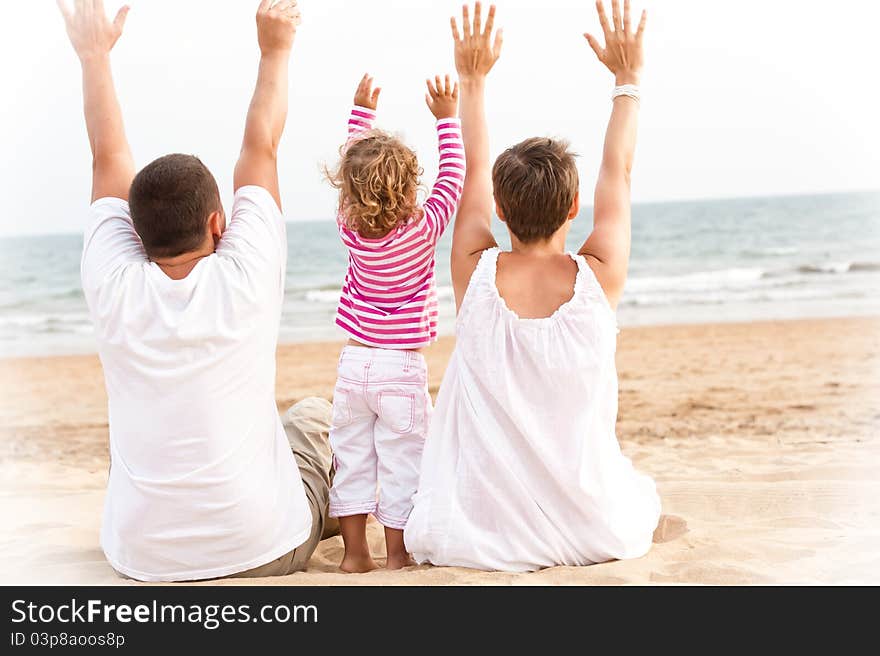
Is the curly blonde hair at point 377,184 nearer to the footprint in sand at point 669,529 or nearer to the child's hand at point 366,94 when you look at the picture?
the child's hand at point 366,94

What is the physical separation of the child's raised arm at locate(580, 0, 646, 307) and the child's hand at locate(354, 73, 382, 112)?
2.78ft

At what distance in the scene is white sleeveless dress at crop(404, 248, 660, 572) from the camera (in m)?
3.06

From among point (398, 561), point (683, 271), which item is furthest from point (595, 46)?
point (683, 271)

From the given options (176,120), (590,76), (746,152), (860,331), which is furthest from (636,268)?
(746,152)

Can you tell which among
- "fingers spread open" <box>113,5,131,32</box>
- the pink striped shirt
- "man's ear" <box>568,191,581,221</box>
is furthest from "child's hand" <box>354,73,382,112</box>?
"man's ear" <box>568,191,581,221</box>

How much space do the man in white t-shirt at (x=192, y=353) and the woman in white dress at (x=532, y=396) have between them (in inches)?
22.9

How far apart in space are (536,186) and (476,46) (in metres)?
0.71

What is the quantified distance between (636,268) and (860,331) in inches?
357

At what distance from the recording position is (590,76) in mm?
23094

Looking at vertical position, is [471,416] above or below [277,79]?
below

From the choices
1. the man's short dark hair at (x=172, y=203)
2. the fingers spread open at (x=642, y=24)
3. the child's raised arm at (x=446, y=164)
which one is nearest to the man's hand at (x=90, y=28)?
the man's short dark hair at (x=172, y=203)

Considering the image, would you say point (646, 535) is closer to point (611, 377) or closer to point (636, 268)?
point (611, 377)

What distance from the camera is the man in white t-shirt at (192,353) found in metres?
2.86

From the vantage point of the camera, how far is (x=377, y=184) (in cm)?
330
